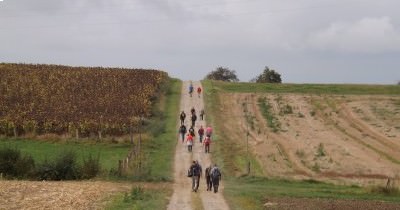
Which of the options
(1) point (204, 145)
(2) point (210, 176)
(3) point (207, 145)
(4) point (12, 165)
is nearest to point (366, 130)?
(1) point (204, 145)

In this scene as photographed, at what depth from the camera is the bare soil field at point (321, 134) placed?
46.0 m

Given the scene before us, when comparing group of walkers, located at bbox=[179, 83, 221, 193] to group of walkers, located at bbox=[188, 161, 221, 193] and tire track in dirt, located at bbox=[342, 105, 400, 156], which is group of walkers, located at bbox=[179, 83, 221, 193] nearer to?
group of walkers, located at bbox=[188, 161, 221, 193]

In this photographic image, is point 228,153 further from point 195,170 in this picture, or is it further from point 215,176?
point 215,176

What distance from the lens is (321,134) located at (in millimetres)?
60844

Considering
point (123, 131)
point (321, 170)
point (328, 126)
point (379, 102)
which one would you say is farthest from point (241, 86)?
point (321, 170)

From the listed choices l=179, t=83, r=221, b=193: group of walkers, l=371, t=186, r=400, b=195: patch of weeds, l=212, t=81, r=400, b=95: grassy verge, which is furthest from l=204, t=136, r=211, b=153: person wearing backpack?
l=212, t=81, r=400, b=95: grassy verge

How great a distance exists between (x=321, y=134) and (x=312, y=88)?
29.3 metres

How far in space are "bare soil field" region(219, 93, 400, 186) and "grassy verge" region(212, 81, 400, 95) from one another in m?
3.08

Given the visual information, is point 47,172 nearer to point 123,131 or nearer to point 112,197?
point 112,197

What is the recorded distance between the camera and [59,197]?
107 ft

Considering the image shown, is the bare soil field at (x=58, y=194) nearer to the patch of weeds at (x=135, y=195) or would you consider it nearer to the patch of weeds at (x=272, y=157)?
the patch of weeds at (x=135, y=195)

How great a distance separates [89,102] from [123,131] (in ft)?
44.9

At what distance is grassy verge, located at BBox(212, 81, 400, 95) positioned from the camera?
285 ft

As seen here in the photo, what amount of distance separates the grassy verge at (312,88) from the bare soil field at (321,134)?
3.08m
